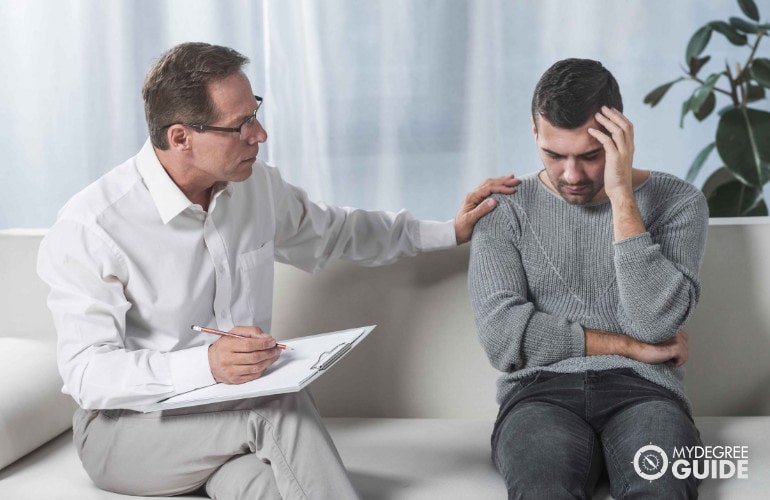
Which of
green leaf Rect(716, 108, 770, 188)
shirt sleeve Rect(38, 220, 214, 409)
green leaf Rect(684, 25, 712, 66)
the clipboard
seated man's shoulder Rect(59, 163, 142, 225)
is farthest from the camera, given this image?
green leaf Rect(684, 25, 712, 66)

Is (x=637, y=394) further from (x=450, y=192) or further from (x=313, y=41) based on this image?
(x=313, y=41)

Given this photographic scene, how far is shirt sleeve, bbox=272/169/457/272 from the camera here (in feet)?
6.33

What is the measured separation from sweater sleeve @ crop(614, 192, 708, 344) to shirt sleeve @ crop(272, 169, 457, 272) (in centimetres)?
40

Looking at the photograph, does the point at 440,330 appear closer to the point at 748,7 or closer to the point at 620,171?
the point at 620,171

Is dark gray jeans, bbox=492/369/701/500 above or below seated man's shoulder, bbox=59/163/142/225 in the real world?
below

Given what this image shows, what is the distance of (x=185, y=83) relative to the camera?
5.22 feet

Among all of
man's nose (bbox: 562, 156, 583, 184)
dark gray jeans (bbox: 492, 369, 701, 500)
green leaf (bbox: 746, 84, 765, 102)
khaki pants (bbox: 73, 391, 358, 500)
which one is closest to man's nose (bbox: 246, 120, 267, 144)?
khaki pants (bbox: 73, 391, 358, 500)

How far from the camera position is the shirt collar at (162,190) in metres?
1.63

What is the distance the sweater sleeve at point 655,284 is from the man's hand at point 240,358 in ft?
2.19

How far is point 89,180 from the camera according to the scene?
367 centimetres

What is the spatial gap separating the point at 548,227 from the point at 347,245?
1.43 feet

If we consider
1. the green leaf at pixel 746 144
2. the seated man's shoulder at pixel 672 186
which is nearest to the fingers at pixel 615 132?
the seated man's shoulder at pixel 672 186

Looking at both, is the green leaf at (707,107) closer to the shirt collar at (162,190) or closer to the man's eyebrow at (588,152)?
the man's eyebrow at (588,152)

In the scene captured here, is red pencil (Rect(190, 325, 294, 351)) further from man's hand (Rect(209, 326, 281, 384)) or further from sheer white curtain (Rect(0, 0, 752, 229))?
sheer white curtain (Rect(0, 0, 752, 229))
